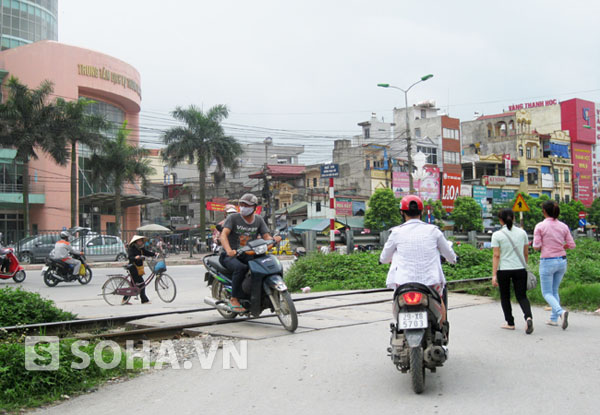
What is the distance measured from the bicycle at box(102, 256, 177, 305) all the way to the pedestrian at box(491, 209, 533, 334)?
6.89m

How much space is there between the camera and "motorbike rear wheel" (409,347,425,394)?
474 cm

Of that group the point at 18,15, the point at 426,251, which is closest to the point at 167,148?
the point at 18,15

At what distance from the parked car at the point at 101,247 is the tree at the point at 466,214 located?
134 feet

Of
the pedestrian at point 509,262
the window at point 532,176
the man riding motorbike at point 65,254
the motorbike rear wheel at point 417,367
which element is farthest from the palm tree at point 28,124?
the window at point 532,176

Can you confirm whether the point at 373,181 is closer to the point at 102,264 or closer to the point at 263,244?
the point at 102,264

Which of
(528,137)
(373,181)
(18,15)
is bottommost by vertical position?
(373,181)

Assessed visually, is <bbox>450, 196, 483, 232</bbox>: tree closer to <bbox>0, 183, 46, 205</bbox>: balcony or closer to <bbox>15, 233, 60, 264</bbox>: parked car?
→ <bbox>0, 183, 46, 205</bbox>: balcony

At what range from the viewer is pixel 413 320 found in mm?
4859

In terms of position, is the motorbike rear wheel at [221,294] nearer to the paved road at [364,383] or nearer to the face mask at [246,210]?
the face mask at [246,210]

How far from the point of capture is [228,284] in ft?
27.1

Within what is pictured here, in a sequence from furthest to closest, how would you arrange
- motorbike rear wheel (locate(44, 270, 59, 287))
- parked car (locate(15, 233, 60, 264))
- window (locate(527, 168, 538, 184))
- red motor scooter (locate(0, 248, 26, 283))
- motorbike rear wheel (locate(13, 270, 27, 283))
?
window (locate(527, 168, 538, 184)) < parked car (locate(15, 233, 60, 264)) < motorbike rear wheel (locate(13, 270, 27, 283)) < red motor scooter (locate(0, 248, 26, 283)) < motorbike rear wheel (locate(44, 270, 59, 287))

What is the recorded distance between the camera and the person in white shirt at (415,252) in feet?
17.0

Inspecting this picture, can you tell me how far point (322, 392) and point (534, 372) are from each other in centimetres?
200

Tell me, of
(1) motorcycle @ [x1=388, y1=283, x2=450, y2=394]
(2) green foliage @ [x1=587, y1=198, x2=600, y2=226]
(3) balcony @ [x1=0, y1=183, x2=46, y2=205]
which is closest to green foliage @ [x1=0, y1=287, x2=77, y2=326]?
(1) motorcycle @ [x1=388, y1=283, x2=450, y2=394]
